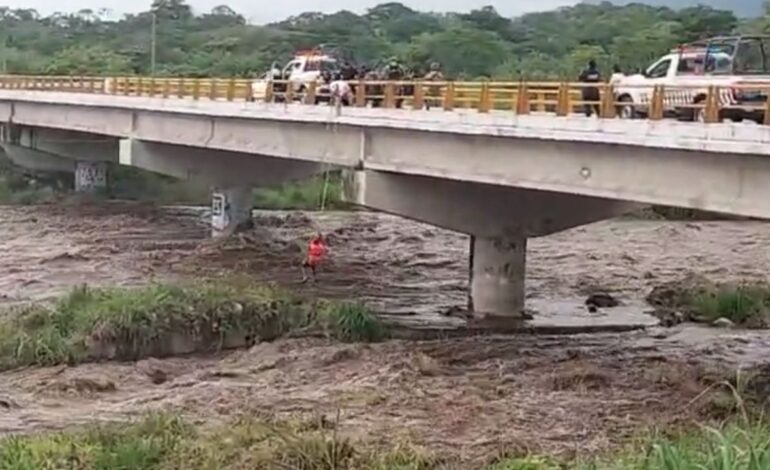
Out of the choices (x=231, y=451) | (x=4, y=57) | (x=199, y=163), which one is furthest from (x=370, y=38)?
(x=231, y=451)

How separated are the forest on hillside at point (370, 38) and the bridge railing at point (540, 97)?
30.2 meters

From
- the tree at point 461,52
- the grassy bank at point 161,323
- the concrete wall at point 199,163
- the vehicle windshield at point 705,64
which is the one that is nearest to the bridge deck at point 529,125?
the vehicle windshield at point 705,64

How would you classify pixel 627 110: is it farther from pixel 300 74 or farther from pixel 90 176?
pixel 90 176

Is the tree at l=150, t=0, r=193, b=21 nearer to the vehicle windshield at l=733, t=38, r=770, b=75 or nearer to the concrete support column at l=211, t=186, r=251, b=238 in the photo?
the concrete support column at l=211, t=186, r=251, b=238

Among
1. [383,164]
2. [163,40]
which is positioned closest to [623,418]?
[383,164]

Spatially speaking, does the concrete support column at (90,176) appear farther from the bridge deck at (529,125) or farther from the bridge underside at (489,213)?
the bridge underside at (489,213)

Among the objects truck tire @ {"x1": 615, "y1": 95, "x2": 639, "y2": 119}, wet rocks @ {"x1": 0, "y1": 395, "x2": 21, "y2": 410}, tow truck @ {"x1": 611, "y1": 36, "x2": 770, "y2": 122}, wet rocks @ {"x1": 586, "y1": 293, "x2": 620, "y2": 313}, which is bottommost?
wet rocks @ {"x1": 0, "y1": 395, "x2": 21, "y2": 410}

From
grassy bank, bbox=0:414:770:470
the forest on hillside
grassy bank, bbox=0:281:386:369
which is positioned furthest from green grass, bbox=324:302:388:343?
the forest on hillside

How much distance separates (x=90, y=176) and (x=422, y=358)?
42971 millimetres

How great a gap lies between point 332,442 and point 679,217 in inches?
1705

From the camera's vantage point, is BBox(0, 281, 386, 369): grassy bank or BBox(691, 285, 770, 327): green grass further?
BBox(691, 285, 770, 327): green grass

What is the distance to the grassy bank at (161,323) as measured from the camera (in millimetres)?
23891

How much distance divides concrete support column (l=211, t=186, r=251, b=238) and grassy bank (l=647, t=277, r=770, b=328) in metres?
18.3

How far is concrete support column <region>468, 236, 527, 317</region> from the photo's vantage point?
1220 inches
